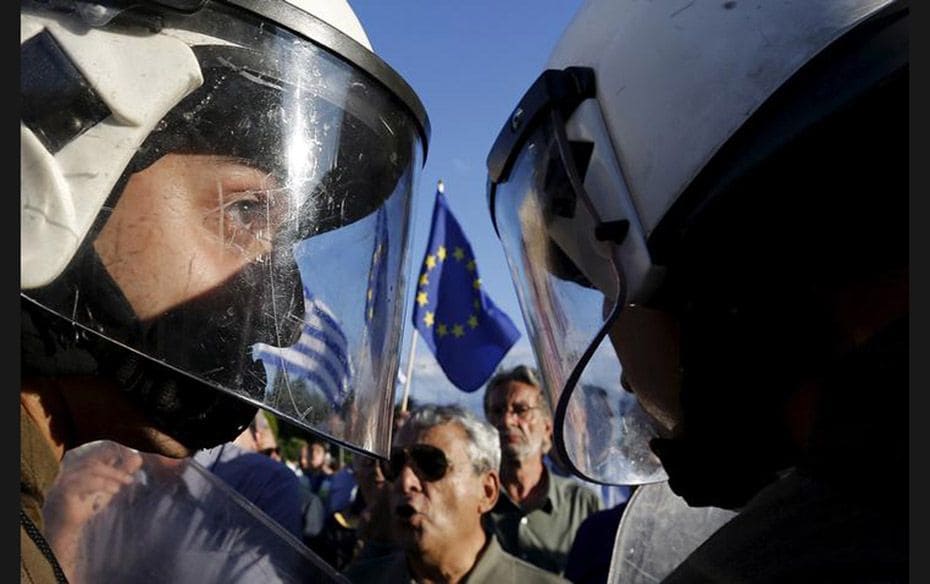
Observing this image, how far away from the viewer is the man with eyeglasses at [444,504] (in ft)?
9.87

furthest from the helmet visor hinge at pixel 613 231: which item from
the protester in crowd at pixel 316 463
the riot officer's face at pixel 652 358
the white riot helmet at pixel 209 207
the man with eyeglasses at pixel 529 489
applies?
the protester in crowd at pixel 316 463

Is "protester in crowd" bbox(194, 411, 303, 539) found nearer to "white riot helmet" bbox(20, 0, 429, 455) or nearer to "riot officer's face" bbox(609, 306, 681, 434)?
"white riot helmet" bbox(20, 0, 429, 455)

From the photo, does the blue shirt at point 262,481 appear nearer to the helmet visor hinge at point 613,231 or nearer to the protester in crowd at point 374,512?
the protester in crowd at point 374,512

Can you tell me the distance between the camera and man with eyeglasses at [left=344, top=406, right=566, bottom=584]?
9.87 ft

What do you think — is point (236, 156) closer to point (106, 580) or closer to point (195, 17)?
point (195, 17)

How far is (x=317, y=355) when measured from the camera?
5.21 ft

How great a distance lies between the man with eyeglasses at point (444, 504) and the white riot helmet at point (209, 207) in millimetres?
1395

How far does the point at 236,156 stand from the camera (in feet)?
4.97

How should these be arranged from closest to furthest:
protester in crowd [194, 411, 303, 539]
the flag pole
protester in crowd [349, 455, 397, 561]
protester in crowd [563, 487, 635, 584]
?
protester in crowd [563, 487, 635, 584] < protester in crowd [194, 411, 303, 539] < protester in crowd [349, 455, 397, 561] < the flag pole

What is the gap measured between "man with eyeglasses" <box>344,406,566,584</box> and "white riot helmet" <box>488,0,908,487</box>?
1.33 m

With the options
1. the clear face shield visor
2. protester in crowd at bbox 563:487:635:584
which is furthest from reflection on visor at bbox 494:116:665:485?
protester in crowd at bbox 563:487:635:584

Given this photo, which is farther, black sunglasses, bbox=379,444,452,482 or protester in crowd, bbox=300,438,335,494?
protester in crowd, bbox=300,438,335,494

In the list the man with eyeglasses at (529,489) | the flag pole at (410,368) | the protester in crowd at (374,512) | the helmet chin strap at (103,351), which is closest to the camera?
the helmet chin strap at (103,351)

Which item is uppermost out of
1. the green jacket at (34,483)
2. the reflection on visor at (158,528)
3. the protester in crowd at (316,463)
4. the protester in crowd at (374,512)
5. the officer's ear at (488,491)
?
the green jacket at (34,483)
